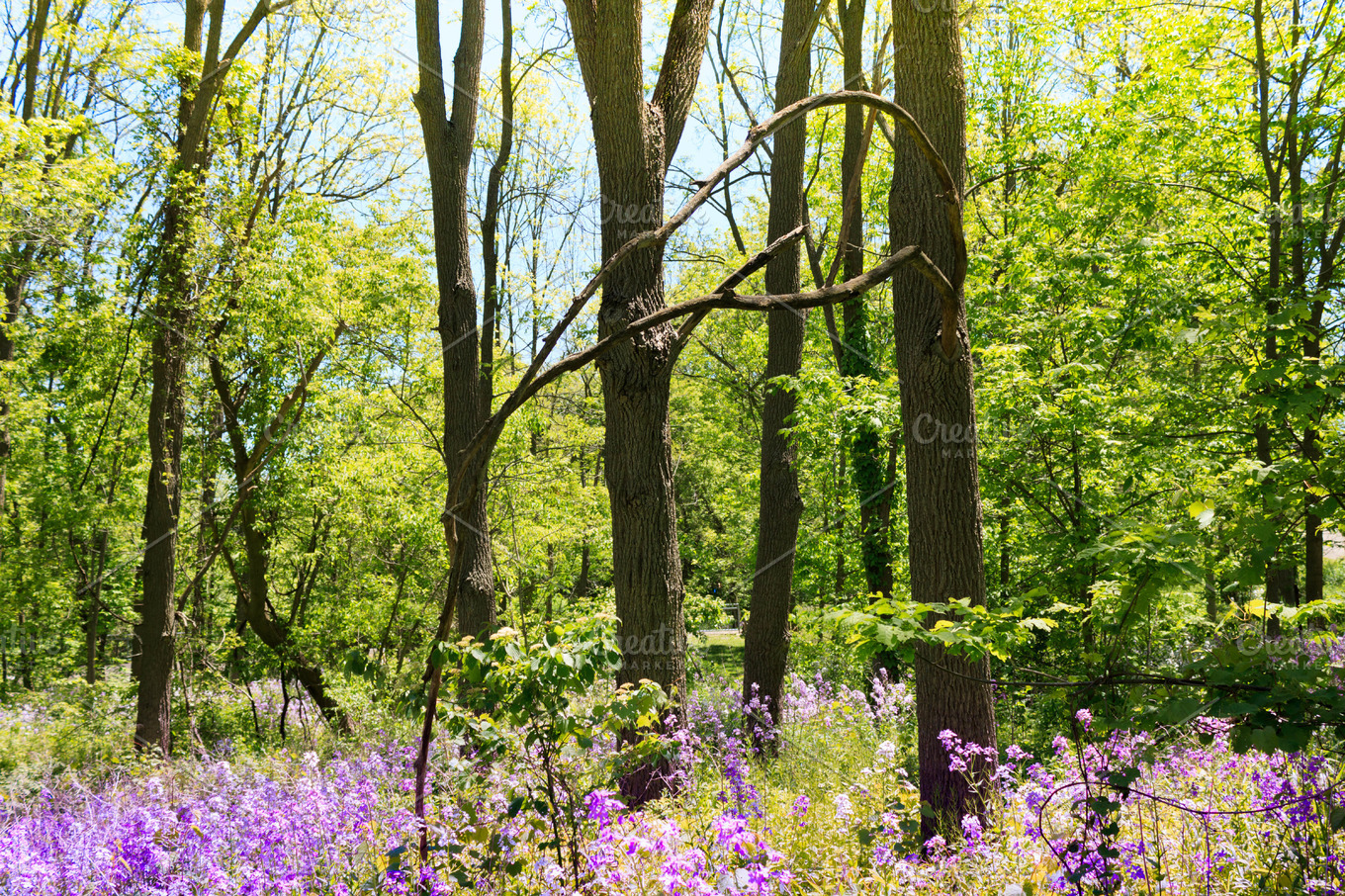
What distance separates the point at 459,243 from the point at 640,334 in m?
5.03

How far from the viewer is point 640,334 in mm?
4297

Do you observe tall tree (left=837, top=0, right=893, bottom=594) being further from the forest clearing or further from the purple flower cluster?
the purple flower cluster

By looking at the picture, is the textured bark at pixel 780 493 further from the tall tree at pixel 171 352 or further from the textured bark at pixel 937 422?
the tall tree at pixel 171 352

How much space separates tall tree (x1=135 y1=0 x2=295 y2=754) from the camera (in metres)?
10.2

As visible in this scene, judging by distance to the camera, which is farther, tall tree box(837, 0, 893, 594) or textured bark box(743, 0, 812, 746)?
tall tree box(837, 0, 893, 594)

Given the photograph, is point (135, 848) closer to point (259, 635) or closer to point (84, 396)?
point (259, 635)

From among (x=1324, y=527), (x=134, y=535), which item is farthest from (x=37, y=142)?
(x=1324, y=527)

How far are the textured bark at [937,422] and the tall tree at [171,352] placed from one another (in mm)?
9473

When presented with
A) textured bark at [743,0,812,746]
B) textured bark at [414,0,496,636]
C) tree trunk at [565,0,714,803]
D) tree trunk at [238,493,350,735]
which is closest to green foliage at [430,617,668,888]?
tree trunk at [565,0,714,803]

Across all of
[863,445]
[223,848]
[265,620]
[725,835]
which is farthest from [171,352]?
[725,835]

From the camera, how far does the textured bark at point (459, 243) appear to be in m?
8.35

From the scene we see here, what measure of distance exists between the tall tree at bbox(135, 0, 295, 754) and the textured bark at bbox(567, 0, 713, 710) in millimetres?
8105

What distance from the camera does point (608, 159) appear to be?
446 centimetres

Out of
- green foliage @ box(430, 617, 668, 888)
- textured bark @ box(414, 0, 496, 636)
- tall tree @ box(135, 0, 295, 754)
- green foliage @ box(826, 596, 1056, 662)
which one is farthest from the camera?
tall tree @ box(135, 0, 295, 754)
